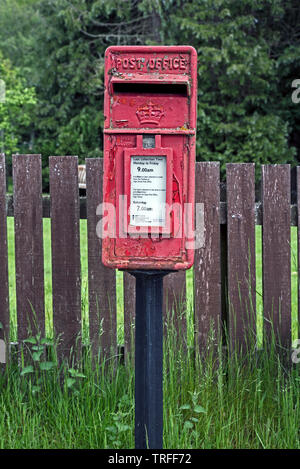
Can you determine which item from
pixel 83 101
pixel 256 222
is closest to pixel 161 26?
pixel 83 101

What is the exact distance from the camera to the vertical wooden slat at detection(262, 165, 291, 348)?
347 centimetres

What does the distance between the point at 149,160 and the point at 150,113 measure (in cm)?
20

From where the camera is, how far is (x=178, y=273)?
346 cm

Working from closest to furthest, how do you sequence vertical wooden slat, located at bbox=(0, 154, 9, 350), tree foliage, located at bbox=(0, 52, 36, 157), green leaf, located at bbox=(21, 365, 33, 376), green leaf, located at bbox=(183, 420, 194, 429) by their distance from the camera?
green leaf, located at bbox=(183, 420, 194, 429)
green leaf, located at bbox=(21, 365, 33, 376)
vertical wooden slat, located at bbox=(0, 154, 9, 350)
tree foliage, located at bbox=(0, 52, 36, 157)

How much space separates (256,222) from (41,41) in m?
21.2

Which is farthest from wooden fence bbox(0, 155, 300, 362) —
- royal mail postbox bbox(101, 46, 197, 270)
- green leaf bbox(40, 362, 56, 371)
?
royal mail postbox bbox(101, 46, 197, 270)

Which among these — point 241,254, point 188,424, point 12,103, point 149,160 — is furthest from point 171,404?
point 12,103

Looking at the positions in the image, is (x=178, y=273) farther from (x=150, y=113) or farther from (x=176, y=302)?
(x=150, y=113)

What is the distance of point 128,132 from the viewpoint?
2.54 metres

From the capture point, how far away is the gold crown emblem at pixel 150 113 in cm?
254

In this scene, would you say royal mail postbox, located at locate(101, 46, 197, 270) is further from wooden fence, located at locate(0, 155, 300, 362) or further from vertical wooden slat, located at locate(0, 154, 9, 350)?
vertical wooden slat, located at locate(0, 154, 9, 350)

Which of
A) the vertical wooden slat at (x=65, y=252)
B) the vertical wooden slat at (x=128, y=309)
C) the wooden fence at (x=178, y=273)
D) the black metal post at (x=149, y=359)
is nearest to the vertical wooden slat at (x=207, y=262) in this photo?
the wooden fence at (x=178, y=273)

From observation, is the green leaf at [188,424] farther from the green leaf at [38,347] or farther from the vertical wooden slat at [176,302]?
the green leaf at [38,347]

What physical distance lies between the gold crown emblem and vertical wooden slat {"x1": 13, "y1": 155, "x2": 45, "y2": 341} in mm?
1079
